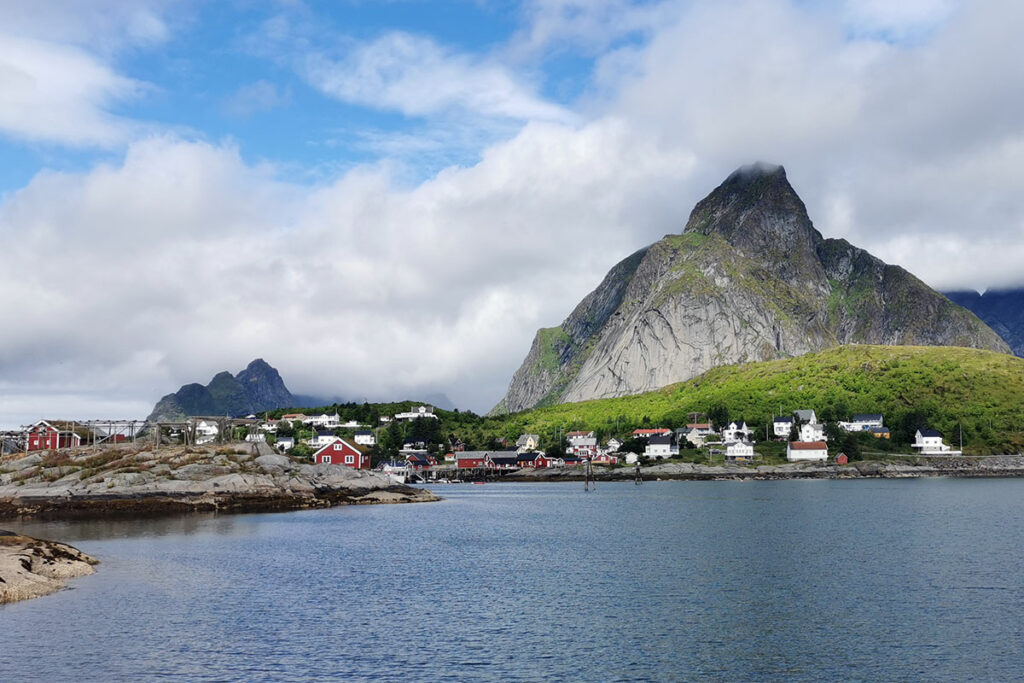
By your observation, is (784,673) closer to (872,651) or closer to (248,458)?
(872,651)

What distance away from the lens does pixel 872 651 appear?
33000mm

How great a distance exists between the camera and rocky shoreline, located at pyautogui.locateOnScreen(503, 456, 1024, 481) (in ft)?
620

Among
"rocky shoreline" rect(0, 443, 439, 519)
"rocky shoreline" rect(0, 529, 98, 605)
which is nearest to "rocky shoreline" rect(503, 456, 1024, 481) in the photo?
"rocky shoreline" rect(0, 443, 439, 519)

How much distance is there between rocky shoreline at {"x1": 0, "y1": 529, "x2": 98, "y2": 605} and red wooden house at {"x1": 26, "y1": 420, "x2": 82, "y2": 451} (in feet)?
302

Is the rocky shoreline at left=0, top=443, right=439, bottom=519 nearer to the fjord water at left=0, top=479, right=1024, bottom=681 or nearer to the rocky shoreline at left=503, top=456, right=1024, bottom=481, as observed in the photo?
the fjord water at left=0, top=479, right=1024, bottom=681

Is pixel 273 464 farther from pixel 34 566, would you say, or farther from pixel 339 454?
pixel 34 566

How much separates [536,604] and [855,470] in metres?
167

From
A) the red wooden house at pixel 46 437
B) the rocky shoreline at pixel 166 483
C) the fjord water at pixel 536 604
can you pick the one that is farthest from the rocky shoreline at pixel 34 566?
the red wooden house at pixel 46 437

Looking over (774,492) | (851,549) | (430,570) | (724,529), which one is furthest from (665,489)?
(430,570)

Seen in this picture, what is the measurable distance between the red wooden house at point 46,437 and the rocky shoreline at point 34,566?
9211cm

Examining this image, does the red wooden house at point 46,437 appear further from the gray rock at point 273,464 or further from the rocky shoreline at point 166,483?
the gray rock at point 273,464

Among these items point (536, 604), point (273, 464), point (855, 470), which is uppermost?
point (273, 464)

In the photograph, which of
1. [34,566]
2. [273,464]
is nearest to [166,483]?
[273,464]

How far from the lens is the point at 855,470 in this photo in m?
189
